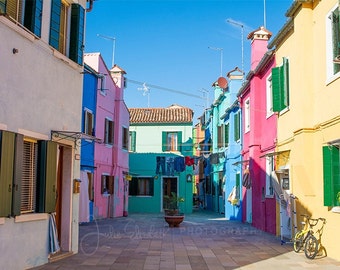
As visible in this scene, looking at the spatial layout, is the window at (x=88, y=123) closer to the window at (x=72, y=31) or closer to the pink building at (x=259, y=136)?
the pink building at (x=259, y=136)

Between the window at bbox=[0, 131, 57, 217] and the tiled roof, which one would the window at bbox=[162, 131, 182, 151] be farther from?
the window at bbox=[0, 131, 57, 217]

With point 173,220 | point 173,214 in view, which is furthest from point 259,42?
point 173,220

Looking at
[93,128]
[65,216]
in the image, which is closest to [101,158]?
[93,128]

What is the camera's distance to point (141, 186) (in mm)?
29062

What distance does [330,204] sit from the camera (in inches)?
383

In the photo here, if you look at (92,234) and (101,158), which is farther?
(101,158)

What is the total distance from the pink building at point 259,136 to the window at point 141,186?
33.0 feet

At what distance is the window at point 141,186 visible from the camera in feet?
95.0

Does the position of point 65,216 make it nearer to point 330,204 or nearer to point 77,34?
point 77,34

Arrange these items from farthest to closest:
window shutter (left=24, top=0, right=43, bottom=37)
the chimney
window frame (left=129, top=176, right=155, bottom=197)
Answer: window frame (left=129, top=176, right=155, bottom=197)
the chimney
window shutter (left=24, top=0, right=43, bottom=37)

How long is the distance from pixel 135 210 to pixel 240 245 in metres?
17.3

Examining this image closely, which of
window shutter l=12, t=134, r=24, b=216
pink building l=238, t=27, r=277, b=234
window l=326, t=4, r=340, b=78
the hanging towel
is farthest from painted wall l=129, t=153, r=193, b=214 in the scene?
window shutter l=12, t=134, r=24, b=216

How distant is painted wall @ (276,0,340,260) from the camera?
9.86 metres

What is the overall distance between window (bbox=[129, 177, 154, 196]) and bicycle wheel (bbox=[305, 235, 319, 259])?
63.8 feet
